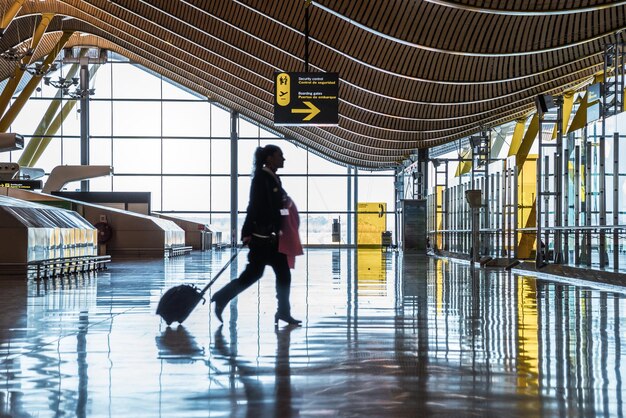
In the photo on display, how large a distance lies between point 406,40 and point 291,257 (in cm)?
1799

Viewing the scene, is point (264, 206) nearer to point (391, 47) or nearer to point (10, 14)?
point (391, 47)

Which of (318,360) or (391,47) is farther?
(391,47)

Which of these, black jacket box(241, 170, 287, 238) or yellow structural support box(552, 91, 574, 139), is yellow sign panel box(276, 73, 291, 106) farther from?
black jacket box(241, 170, 287, 238)

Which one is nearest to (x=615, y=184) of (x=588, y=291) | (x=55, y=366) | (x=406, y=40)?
(x=588, y=291)

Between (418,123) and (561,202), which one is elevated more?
(418,123)

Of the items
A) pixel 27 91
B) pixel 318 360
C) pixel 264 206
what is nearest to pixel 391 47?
pixel 264 206

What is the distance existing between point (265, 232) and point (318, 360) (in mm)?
2296

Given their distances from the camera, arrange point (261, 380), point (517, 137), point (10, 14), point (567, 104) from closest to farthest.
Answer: point (261, 380), point (10, 14), point (567, 104), point (517, 137)

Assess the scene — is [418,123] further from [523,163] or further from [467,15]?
[467,15]

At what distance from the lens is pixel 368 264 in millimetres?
26359

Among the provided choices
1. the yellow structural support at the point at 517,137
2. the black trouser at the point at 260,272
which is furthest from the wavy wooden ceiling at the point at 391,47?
the black trouser at the point at 260,272

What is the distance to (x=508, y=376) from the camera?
5.04m

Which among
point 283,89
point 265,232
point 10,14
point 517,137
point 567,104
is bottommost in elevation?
point 265,232

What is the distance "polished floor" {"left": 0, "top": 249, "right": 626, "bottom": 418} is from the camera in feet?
13.6
